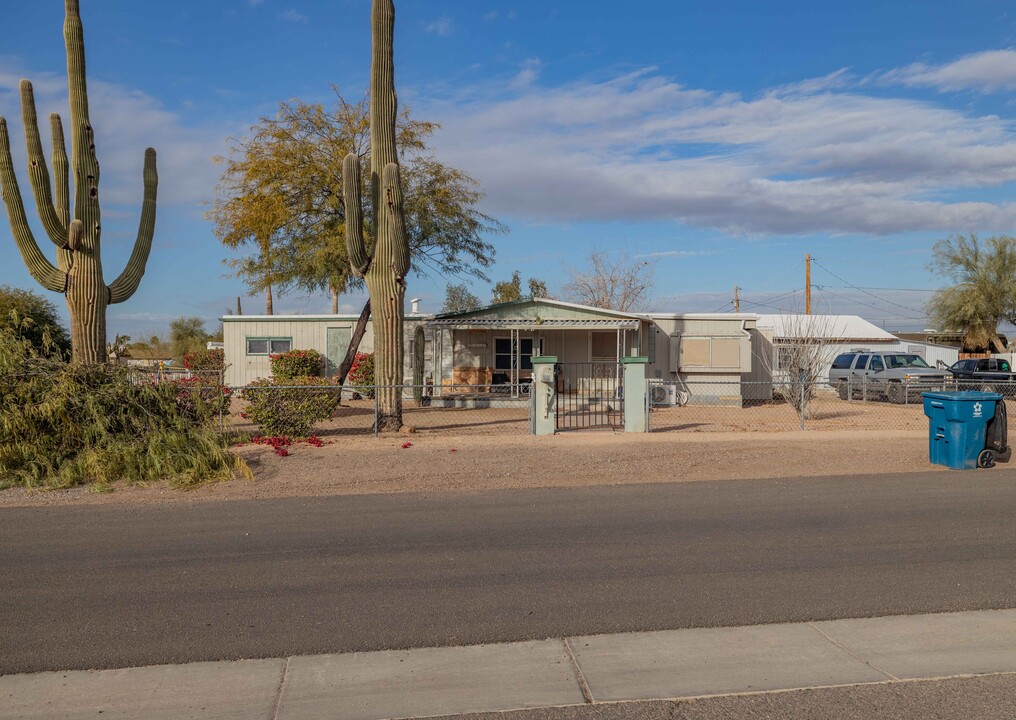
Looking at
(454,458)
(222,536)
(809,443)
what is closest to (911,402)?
(809,443)

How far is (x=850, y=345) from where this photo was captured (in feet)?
119

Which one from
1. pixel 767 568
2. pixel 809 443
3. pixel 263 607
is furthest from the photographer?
pixel 809 443

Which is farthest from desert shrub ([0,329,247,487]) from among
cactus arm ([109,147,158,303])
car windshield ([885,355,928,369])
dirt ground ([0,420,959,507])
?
car windshield ([885,355,928,369])

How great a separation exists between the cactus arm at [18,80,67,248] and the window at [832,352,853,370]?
870 inches

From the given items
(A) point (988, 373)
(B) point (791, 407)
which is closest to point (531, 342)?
(B) point (791, 407)

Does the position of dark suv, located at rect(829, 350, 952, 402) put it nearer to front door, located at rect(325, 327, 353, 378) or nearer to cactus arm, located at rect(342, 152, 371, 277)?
cactus arm, located at rect(342, 152, 371, 277)

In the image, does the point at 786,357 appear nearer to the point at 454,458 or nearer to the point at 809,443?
the point at 809,443

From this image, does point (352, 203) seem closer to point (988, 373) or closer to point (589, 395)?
point (589, 395)

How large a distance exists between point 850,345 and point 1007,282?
8.24 meters

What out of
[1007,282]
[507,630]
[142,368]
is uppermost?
[1007,282]

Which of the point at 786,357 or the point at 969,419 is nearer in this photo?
the point at 969,419

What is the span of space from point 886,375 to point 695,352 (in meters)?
5.74

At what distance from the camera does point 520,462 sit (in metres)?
13.0

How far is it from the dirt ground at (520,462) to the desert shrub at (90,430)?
47cm
